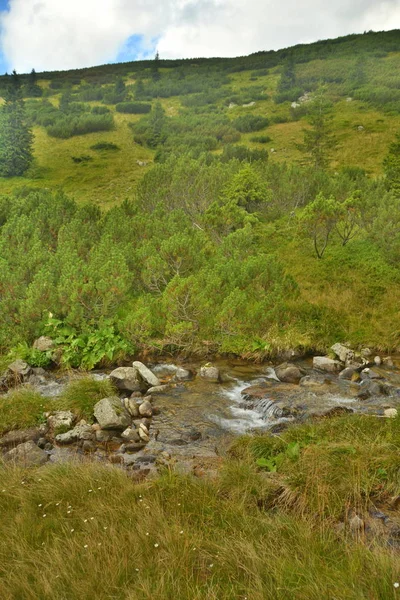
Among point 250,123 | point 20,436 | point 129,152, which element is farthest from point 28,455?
point 250,123

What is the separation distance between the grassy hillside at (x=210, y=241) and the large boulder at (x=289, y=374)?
1.30m

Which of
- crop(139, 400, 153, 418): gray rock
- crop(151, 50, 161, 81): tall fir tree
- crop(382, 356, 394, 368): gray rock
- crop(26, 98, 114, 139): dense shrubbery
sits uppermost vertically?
crop(151, 50, 161, 81): tall fir tree

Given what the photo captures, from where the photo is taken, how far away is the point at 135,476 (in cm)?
574

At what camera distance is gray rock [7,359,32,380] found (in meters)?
10.7

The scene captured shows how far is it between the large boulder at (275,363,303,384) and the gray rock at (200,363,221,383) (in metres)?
1.73

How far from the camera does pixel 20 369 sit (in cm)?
1080

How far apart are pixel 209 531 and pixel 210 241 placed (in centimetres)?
1643

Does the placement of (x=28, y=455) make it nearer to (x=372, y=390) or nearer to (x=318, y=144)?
(x=372, y=390)

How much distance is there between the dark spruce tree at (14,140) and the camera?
42.1 metres

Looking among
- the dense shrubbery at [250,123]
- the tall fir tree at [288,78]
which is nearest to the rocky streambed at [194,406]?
the dense shrubbery at [250,123]

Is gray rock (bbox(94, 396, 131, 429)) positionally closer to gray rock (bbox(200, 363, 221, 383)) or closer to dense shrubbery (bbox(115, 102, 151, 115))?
gray rock (bbox(200, 363, 221, 383))

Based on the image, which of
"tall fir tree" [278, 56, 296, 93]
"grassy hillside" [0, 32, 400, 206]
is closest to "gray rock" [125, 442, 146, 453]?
"grassy hillside" [0, 32, 400, 206]

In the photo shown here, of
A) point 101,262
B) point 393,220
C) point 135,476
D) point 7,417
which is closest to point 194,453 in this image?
point 135,476

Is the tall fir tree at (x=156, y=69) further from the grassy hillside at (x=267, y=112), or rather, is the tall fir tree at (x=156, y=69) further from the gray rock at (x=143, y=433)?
the gray rock at (x=143, y=433)
